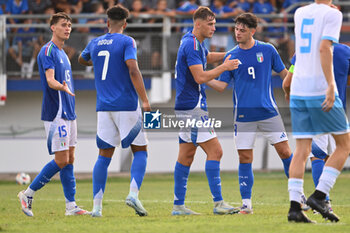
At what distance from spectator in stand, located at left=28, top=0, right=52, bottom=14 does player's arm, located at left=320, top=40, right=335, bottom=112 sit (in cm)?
1494

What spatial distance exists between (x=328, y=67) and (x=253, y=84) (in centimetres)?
238

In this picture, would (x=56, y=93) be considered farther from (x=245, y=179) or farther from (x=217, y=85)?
(x=245, y=179)

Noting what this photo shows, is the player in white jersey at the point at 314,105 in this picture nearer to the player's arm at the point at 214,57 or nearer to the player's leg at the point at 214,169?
the player's leg at the point at 214,169

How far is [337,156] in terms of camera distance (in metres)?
7.48

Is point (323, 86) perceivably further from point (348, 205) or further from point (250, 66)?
point (348, 205)

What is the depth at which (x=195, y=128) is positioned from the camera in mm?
9211

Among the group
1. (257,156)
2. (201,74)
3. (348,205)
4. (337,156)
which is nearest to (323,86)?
(337,156)

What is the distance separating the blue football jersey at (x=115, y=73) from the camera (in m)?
8.91

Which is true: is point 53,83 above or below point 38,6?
above

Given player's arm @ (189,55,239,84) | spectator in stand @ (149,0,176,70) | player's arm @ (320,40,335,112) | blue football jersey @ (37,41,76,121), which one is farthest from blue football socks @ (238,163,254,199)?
spectator in stand @ (149,0,176,70)

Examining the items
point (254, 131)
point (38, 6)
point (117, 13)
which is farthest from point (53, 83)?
point (38, 6)

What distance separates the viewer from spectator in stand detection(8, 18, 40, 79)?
19891 millimetres

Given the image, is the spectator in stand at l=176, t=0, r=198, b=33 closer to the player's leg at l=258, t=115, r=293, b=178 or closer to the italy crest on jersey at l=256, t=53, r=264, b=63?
the italy crest on jersey at l=256, t=53, r=264, b=63

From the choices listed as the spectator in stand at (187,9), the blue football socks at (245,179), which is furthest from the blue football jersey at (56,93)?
the spectator in stand at (187,9)
